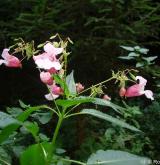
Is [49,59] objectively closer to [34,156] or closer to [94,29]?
[34,156]

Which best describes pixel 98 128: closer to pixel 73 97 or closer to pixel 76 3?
pixel 76 3

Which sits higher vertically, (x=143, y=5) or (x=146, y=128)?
(x=143, y=5)

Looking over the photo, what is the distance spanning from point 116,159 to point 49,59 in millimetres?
329

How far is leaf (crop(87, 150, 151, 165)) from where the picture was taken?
3.51 feet

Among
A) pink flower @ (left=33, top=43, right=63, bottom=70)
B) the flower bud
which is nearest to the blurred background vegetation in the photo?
the flower bud

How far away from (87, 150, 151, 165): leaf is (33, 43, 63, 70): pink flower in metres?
0.27

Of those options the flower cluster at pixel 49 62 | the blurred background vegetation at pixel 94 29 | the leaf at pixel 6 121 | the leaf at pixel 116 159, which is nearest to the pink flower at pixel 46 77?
the flower cluster at pixel 49 62

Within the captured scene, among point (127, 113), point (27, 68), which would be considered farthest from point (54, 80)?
point (27, 68)

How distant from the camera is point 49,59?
1171mm

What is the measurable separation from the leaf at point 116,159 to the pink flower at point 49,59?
0.27m

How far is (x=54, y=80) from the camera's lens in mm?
1233

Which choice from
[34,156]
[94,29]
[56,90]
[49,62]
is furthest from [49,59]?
[94,29]

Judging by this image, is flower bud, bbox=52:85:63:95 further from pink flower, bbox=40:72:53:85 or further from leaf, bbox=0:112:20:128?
leaf, bbox=0:112:20:128

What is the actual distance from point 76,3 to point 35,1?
31cm
